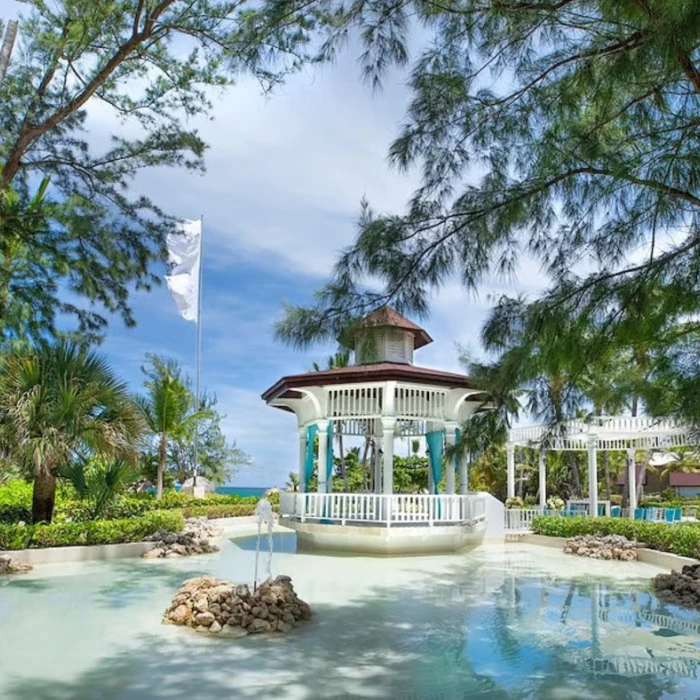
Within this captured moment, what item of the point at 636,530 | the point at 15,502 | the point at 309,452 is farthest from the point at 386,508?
the point at 15,502

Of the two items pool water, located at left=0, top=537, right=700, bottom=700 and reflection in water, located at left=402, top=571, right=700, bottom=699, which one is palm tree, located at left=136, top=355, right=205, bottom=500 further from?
reflection in water, located at left=402, top=571, right=700, bottom=699

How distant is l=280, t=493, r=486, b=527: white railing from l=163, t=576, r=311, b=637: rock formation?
19.3ft

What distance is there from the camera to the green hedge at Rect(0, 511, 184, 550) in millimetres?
10719

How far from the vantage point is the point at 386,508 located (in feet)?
42.6

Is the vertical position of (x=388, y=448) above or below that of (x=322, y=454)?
above

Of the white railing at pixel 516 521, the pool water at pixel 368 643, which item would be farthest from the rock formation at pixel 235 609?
the white railing at pixel 516 521

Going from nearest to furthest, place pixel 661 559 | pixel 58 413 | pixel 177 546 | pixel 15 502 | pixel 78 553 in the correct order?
pixel 58 413 → pixel 78 553 → pixel 661 559 → pixel 177 546 → pixel 15 502

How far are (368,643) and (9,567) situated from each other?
6351 millimetres

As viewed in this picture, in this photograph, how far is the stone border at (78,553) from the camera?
10547 millimetres

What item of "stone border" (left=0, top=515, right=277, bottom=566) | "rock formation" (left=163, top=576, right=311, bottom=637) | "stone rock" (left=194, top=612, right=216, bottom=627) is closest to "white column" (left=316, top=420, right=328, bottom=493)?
"stone border" (left=0, top=515, right=277, bottom=566)

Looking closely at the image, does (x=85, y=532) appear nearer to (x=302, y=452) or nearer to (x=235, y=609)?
(x=302, y=452)

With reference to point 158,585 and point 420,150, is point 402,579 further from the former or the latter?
point 420,150

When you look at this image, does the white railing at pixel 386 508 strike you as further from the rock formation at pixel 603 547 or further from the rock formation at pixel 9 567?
the rock formation at pixel 9 567

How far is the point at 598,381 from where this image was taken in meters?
5.79
